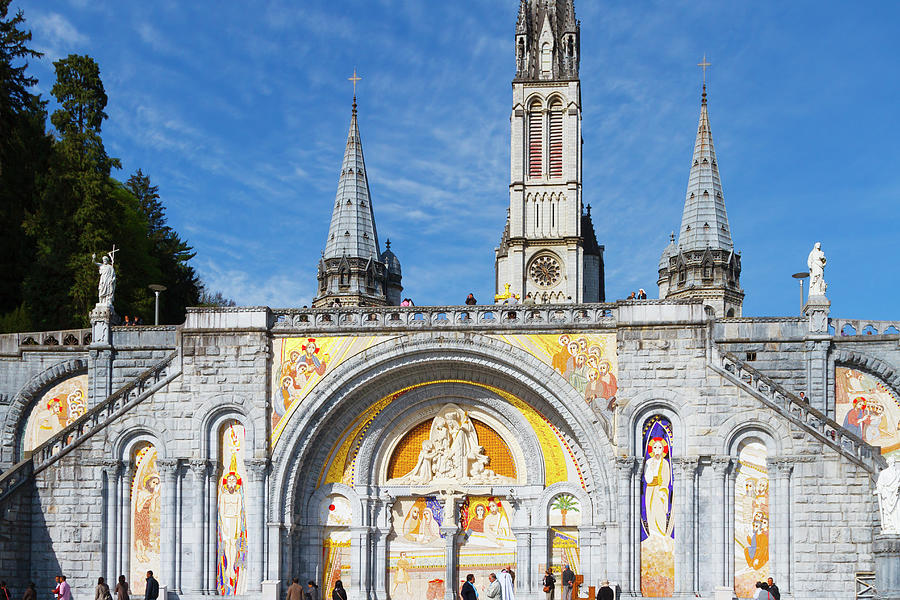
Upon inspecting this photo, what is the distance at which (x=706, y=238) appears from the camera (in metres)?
46.6

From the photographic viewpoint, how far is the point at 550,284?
59250 millimetres

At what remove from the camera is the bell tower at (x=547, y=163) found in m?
59.2

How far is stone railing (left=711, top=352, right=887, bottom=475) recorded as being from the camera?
80.9 feet

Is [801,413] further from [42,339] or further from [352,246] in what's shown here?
[352,246]

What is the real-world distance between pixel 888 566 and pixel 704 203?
1084 inches

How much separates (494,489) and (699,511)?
215 inches

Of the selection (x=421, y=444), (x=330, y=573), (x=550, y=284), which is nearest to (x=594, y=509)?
(x=421, y=444)

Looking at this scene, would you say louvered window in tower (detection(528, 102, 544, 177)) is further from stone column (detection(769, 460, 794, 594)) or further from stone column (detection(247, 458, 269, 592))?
stone column (detection(769, 460, 794, 594))

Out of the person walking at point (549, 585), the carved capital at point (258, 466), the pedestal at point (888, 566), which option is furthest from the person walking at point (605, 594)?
the carved capital at point (258, 466)

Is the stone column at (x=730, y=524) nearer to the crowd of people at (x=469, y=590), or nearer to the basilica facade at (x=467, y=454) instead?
the basilica facade at (x=467, y=454)

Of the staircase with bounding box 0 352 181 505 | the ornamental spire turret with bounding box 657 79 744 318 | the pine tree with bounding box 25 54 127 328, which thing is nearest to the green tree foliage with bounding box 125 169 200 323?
the pine tree with bounding box 25 54 127 328

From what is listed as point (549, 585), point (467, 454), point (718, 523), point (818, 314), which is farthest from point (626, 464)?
point (818, 314)

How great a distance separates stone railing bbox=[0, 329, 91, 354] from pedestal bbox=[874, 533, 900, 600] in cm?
2163

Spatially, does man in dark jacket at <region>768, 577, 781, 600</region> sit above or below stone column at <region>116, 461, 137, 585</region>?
below
